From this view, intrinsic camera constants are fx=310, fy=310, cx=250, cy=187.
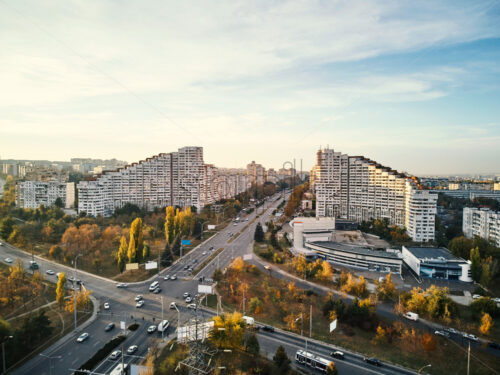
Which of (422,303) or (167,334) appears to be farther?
(422,303)

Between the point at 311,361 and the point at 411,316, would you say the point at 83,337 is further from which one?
the point at 411,316

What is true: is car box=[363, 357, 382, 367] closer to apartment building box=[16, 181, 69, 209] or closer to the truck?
the truck

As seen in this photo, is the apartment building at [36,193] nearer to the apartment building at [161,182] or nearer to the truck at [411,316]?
the apartment building at [161,182]

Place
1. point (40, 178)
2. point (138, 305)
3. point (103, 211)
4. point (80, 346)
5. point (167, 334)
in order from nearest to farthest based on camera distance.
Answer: point (80, 346)
point (167, 334)
point (138, 305)
point (103, 211)
point (40, 178)

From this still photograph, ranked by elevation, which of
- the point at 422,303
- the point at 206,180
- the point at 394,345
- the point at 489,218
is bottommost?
the point at 394,345

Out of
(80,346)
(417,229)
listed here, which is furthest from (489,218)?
(80,346)

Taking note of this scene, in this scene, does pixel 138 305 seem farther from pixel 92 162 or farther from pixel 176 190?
pixel 92 162

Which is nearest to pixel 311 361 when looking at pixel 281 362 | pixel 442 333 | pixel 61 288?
pixel 281 362
